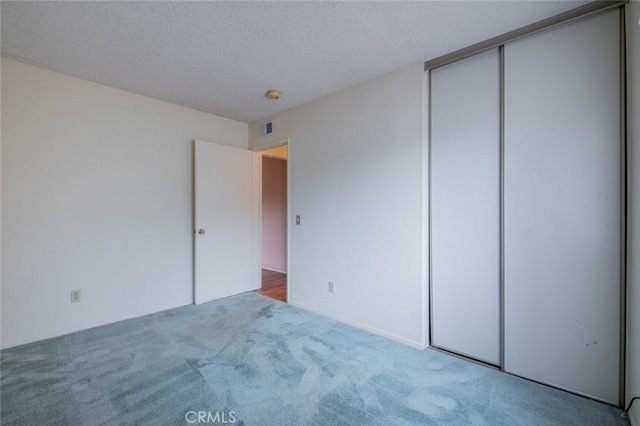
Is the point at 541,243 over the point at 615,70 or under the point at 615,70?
under

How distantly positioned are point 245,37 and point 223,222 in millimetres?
2330

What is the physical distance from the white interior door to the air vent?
0.36 metres

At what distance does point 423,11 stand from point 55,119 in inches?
Answer: 127

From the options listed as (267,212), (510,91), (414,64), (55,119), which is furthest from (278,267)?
(510,91)

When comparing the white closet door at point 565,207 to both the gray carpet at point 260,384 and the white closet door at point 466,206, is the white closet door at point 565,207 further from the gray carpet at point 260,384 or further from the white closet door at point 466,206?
the gray carpet at point 260,384

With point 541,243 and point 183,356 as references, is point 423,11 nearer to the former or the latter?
point 541,243

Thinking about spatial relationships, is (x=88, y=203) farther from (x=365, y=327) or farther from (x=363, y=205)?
(x=365, y=327)

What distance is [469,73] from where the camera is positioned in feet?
7.34

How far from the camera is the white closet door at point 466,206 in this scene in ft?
6.94

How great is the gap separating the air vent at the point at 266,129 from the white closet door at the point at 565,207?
2.71m

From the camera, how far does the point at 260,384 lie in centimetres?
188

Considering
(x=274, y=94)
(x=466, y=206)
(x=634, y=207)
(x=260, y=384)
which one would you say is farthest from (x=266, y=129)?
(x=634, y=207)

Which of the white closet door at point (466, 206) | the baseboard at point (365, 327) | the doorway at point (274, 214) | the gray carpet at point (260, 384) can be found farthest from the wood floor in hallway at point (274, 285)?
the white closet door at point (466, 206)

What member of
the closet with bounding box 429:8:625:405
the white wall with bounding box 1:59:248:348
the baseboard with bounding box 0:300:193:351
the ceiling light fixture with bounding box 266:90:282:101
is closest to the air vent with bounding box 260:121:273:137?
the ceiling light fixture with bounding box 266:90:282:101
